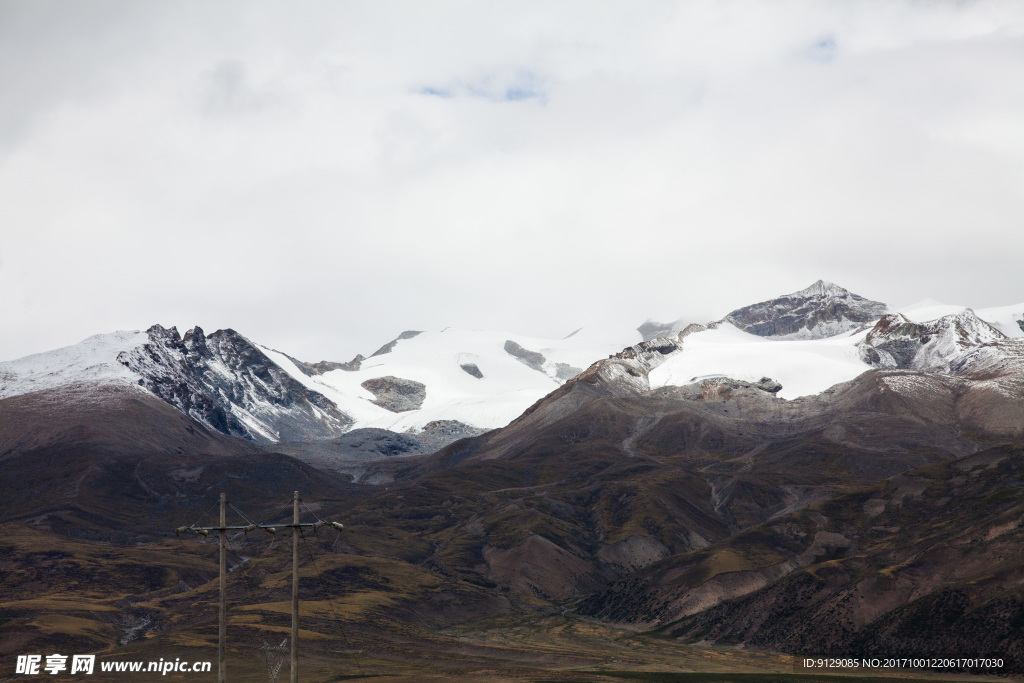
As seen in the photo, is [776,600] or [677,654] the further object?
[776,600]

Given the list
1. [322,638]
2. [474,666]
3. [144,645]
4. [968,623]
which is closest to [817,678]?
[968,623]

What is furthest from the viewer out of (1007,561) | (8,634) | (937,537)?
(937,537)

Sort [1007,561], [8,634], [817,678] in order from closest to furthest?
1. [817,678]
2. [1007,561]
3. [8,634]

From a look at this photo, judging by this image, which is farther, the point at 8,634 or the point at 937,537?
the point at 937,537

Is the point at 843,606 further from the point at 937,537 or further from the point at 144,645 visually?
the point at 144,645

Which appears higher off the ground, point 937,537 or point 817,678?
point 937,537

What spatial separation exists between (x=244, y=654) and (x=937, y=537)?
111970 millimetres

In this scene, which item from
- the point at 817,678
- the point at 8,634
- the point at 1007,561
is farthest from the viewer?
the point at 8,634

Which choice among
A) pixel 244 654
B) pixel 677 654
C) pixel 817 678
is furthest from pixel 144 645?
pixel 817 678

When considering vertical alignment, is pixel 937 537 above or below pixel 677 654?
above

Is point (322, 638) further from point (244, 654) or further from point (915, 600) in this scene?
point (915, 600)

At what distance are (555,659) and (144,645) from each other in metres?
60.9

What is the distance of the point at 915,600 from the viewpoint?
559 feet

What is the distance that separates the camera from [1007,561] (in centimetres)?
16438
